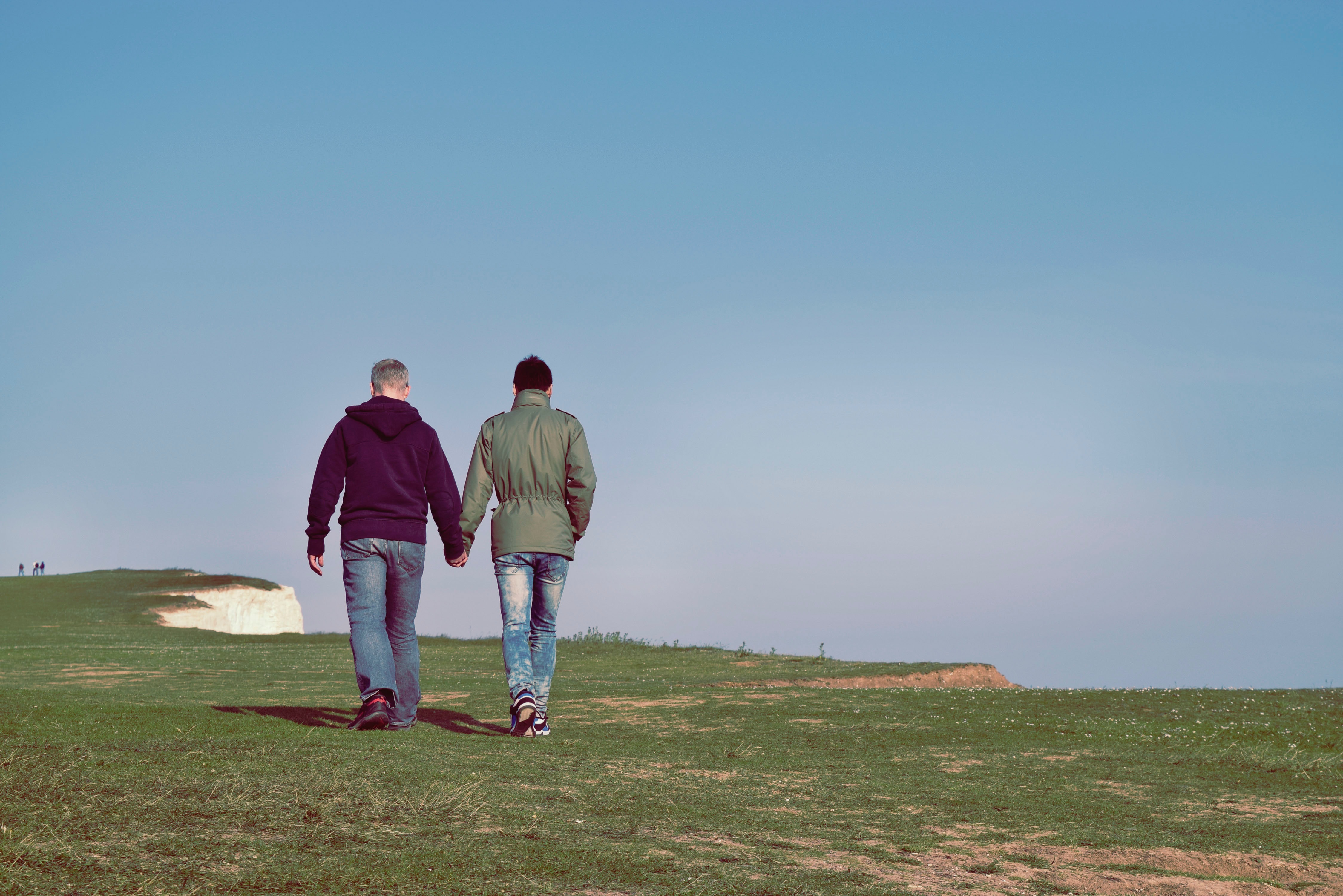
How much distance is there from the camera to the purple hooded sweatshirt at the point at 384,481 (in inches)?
303

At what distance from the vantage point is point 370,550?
7695 mm

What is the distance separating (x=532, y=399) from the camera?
8.45 metres

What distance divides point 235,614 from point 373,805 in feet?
163

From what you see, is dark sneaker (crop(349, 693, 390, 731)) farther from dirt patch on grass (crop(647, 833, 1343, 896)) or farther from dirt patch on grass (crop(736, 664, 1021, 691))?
dirt patch on grass (crop(736, 664, 1021, 691))

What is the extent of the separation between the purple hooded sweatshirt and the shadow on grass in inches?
52.4

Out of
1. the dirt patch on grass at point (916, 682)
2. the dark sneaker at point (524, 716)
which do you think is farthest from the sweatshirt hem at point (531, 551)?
the dirt patch on grass at point (916, 682)

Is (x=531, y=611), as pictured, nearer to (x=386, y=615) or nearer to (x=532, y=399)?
(x=386, y=615)

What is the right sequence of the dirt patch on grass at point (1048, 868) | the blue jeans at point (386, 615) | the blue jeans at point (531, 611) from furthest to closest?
the blue jeans at point (531, 611)
the blue jeans at point (386, 615)
the dirt patch on grass at point (1048, 868)

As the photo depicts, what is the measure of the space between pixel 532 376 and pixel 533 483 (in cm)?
97

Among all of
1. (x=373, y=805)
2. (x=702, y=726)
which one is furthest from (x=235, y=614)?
(x=373, y=805)

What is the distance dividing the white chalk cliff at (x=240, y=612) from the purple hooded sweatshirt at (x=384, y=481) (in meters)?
37.6

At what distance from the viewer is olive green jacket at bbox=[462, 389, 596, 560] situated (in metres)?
8.01

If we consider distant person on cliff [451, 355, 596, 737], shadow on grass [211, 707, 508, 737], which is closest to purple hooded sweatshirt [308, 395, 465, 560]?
distant person on cliff [451, 355, 596, 737]

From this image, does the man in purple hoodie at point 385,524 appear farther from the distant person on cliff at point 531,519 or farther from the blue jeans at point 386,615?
the distant person on cliff at point 531,519
